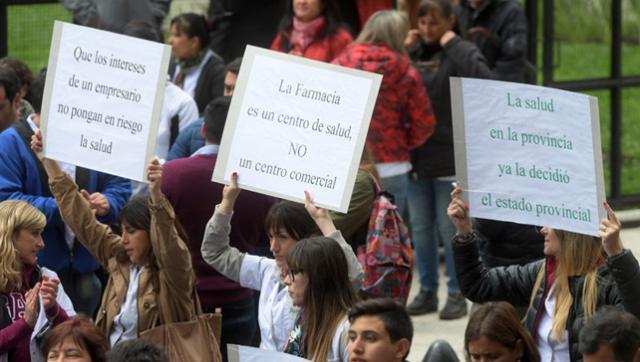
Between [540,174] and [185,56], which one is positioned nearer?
[540,174]

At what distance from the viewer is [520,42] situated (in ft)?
34.1

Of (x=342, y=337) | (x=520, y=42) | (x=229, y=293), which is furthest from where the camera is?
(x=520, y=42)

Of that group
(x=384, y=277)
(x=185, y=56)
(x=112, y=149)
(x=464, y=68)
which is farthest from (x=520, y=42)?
(x=112, y=149)

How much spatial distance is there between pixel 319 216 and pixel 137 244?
82 centimetres

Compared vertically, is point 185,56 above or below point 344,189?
above

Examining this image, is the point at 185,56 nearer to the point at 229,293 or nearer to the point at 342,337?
the point at 229,293

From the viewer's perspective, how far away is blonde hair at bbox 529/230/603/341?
6.10 metres

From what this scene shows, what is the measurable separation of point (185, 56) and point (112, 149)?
3.17 metres

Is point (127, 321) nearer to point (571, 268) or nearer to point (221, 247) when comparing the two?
point (221, 247)

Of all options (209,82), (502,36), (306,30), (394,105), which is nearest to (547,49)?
(502,36)

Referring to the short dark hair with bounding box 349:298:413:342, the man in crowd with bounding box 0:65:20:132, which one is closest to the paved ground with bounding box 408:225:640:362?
the man in crowd with bounding box 0:65:20:132

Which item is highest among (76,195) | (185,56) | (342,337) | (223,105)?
(185,56)

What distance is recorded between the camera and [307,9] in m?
9.91

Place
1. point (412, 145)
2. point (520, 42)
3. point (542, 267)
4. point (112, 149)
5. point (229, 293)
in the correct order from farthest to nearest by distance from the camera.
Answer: point (520, 42)
point (412, 145)
point (229, 293)
point (112, 149)
point (542, 267)
